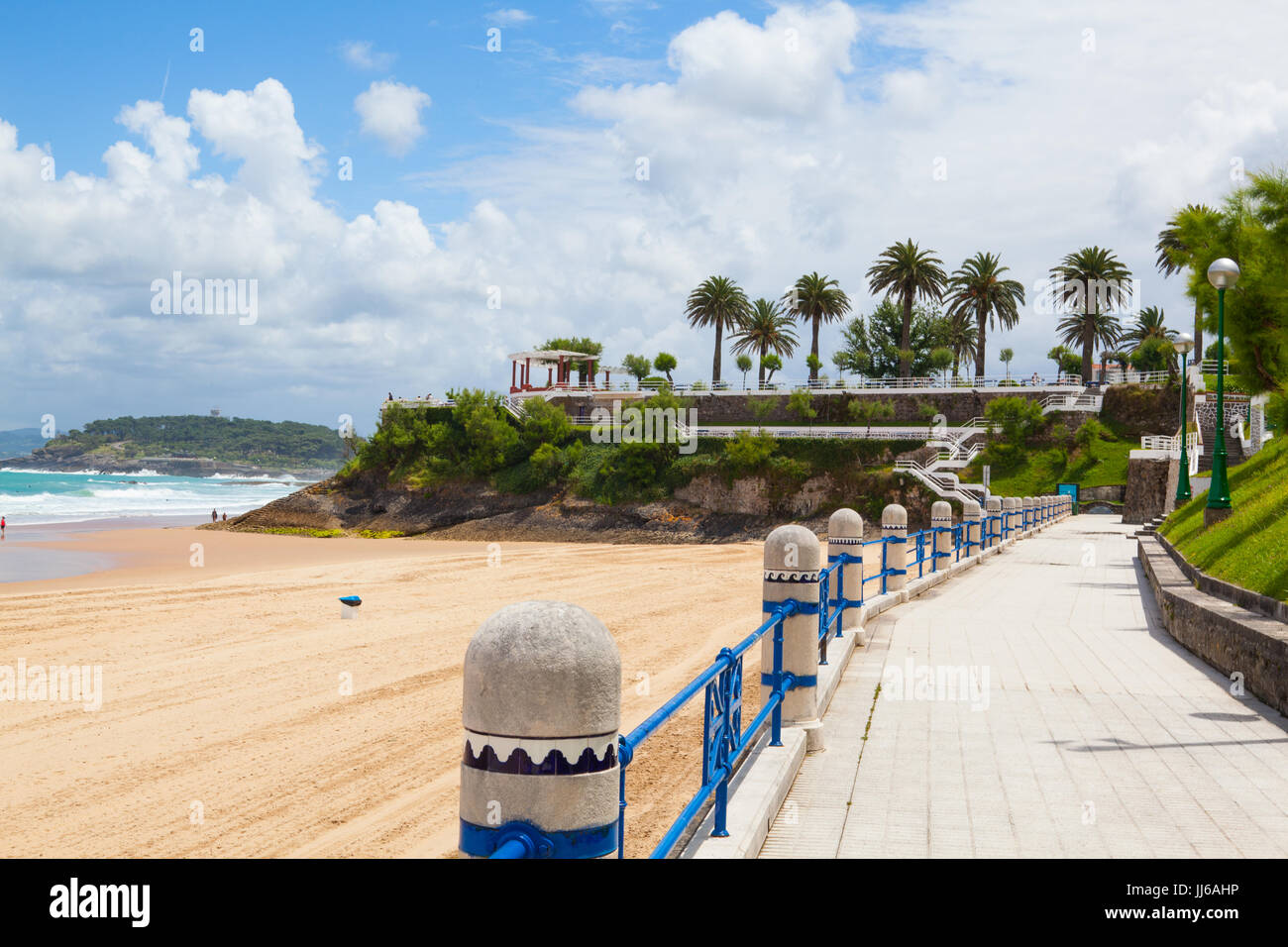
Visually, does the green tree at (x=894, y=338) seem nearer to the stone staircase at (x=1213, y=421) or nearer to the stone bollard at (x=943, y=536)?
the stone staircase at (x=1213, y=421)

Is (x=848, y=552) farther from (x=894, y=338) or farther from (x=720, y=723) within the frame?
(x=894, y=338)

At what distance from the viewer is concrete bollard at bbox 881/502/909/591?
15.0 meters

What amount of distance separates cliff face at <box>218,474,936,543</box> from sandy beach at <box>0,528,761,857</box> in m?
26.2

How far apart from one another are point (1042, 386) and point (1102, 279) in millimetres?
10245

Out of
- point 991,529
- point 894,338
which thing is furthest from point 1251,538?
point 894,338

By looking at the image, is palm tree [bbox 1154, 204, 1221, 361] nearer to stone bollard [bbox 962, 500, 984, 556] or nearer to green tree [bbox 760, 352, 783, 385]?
stone bollard [bbox 962, 500, 984, 556]

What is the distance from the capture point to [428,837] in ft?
24.6

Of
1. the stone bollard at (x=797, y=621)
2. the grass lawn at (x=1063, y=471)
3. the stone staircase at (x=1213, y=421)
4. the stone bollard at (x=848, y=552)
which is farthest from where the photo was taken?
the grass lawn at (x=1063, y=471)

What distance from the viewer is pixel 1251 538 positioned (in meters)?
13.2

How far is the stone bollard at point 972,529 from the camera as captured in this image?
2289 centimetres

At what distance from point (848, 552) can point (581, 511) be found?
4842 centimetres

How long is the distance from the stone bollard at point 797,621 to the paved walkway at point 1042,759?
1.21ft

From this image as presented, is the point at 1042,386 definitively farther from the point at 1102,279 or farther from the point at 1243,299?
the point at 1243,299

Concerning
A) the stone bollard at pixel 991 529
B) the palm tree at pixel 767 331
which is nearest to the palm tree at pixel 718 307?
the palm tree at pixel 767 331
